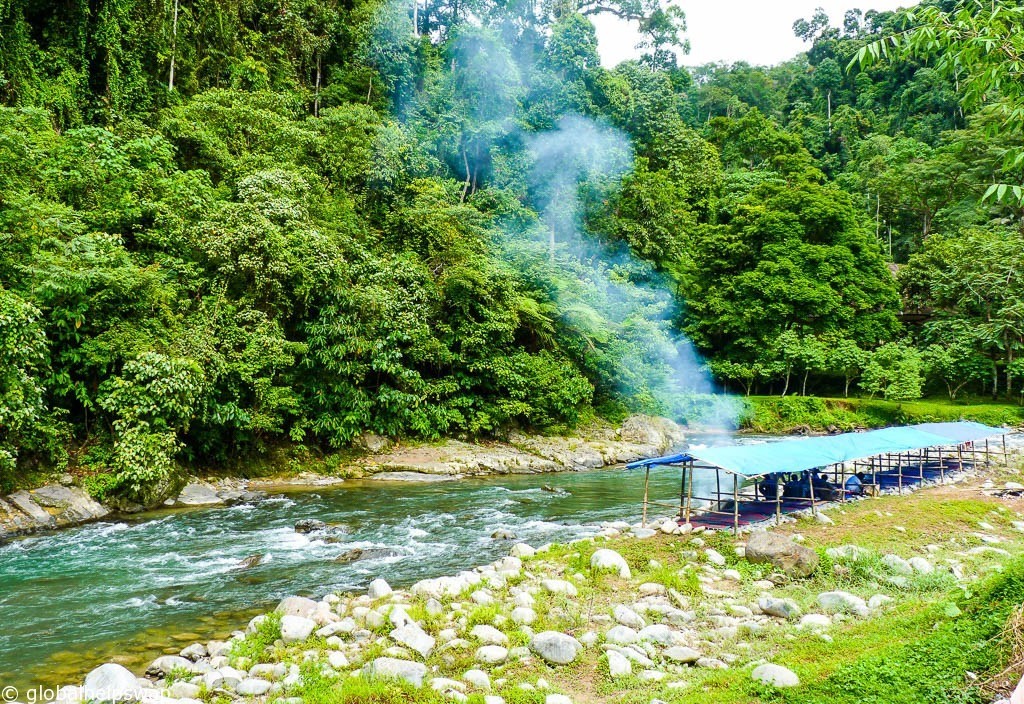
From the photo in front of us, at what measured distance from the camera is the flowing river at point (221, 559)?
8117 mm

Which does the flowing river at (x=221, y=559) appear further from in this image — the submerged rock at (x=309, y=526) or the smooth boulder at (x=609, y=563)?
the smooth boulder at (x=609, y=563)

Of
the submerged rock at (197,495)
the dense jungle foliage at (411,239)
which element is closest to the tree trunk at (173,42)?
the dense jungle foliage at (411,239)

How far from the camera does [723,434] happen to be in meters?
31.8

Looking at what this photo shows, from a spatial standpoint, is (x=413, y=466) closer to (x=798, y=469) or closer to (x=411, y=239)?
(x=411, y=239)

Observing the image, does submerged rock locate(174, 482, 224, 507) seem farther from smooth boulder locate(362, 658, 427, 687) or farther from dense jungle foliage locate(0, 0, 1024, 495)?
smooth boulder locate(362, 658, 427, 687)

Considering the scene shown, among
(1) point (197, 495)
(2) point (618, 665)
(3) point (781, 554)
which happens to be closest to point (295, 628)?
(2) point (618, 665)

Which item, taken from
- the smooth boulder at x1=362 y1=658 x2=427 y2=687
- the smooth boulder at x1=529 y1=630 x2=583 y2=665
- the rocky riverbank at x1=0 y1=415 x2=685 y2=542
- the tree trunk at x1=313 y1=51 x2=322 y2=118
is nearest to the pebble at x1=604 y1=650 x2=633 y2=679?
the smooth boulder at x1=529 y1=630 x2=583 y2=665

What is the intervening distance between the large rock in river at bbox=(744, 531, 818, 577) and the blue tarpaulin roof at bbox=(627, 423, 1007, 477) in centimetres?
163

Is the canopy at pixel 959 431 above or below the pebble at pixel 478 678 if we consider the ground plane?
above

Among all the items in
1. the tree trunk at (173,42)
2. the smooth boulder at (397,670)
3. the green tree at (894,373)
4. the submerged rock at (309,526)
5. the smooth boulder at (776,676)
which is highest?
the tree trunk at (173,42)

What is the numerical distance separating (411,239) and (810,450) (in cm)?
1731

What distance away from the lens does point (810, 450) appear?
44.3ft

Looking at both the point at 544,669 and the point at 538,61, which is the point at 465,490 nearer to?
the point at 544,669

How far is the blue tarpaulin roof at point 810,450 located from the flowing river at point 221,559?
3.31 m
